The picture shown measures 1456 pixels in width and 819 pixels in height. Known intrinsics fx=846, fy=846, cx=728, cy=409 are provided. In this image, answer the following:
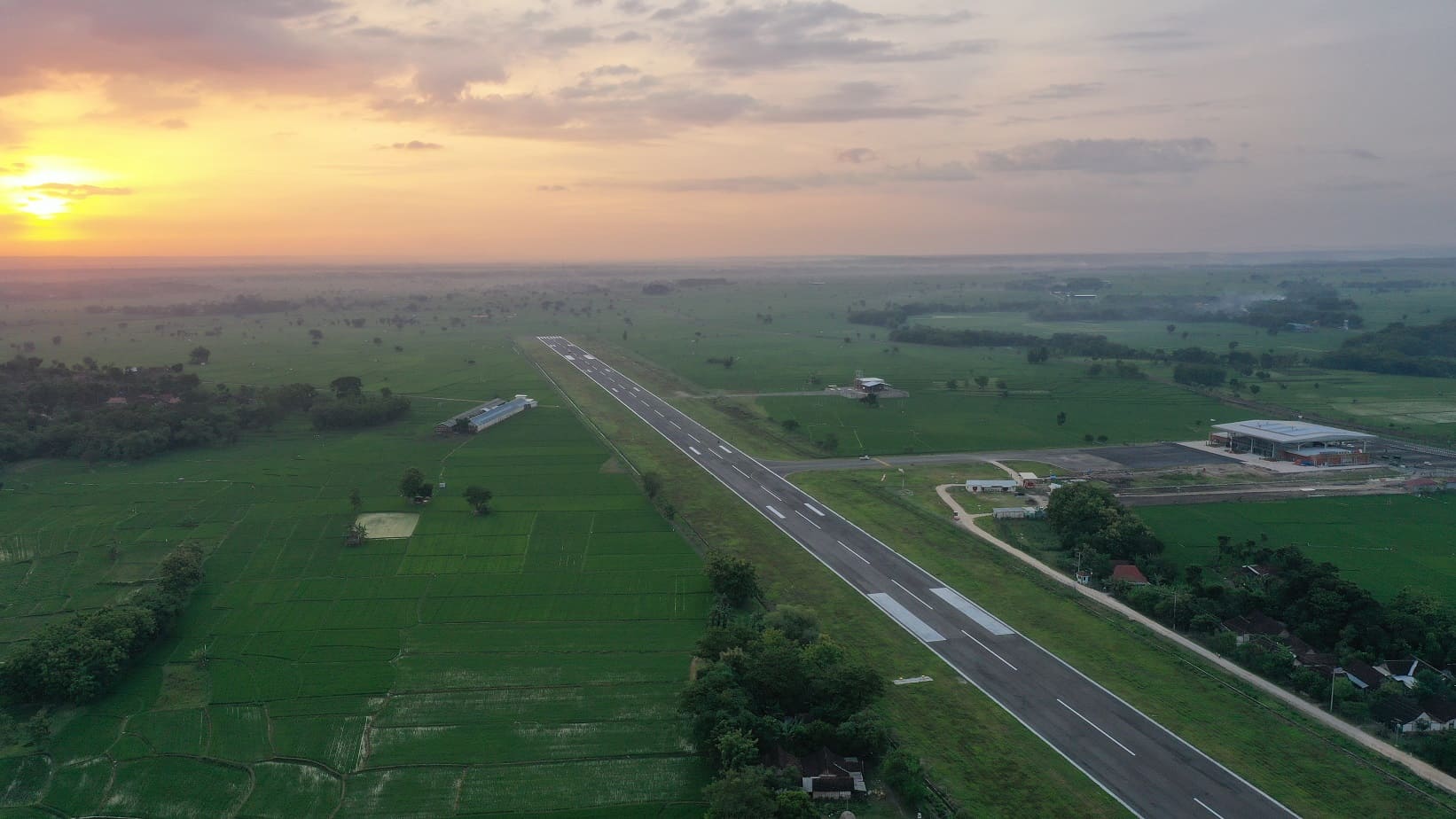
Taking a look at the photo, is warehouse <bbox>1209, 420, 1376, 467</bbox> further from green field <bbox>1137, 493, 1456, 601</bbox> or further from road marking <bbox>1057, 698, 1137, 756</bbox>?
road marking <bbox>1057, 698, 1137, 756</bbox>

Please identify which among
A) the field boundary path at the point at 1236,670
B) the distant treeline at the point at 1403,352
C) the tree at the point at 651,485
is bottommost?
the field boundary path at the point at 1236,670

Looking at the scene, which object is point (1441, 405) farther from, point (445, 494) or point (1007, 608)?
point (445, 494)

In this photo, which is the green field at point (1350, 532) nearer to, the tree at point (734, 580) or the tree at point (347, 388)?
the tree at point (734, 580)

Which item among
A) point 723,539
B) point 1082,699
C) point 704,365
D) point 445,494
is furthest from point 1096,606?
point 704,365

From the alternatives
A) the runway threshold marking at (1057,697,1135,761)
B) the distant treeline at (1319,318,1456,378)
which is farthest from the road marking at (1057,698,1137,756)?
the distant treeline at (1319,318,1456,378)

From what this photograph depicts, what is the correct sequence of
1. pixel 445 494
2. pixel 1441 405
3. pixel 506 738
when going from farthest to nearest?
pixel 1441 405 → pixel 445 494 → pixel 506 738

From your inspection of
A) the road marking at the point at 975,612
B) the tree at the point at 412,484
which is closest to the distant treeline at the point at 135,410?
the tree at the point at 412,484
